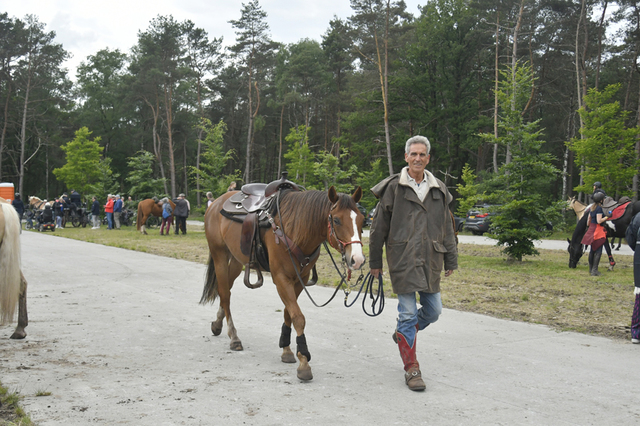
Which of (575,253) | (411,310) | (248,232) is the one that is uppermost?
(248,232)

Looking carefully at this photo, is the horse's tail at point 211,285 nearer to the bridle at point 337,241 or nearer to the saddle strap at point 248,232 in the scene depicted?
the saddle strap at point 248,232

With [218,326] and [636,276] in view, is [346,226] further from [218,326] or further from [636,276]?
[636,276]

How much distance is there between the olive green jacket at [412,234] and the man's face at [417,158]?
92 mm

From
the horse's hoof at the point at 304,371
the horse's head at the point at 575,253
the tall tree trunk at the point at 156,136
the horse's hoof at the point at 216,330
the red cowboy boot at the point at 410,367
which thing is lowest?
the horse's hoof at the point at 216,330

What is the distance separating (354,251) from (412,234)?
1.66ft

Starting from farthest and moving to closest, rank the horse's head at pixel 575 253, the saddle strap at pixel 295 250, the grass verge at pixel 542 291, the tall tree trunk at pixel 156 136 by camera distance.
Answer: the tall tree trunk at pixel 156 136
the horse's head at pixel 575 253
the grass verge at pixel 542 291
the saddle strap at pixel 295 250

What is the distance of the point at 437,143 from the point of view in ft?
128

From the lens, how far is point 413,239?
445 cm

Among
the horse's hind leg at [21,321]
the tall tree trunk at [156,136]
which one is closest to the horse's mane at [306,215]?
the horse's hind leg at [21,321]

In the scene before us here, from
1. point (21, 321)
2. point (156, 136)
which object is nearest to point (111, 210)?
point (21, 321)

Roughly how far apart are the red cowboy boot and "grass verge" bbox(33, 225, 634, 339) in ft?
10.2

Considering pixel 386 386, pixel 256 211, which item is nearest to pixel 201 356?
pixel 256 211

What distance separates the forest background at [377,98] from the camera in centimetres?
2680

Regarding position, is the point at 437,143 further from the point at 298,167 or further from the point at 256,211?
the point at 256,211
